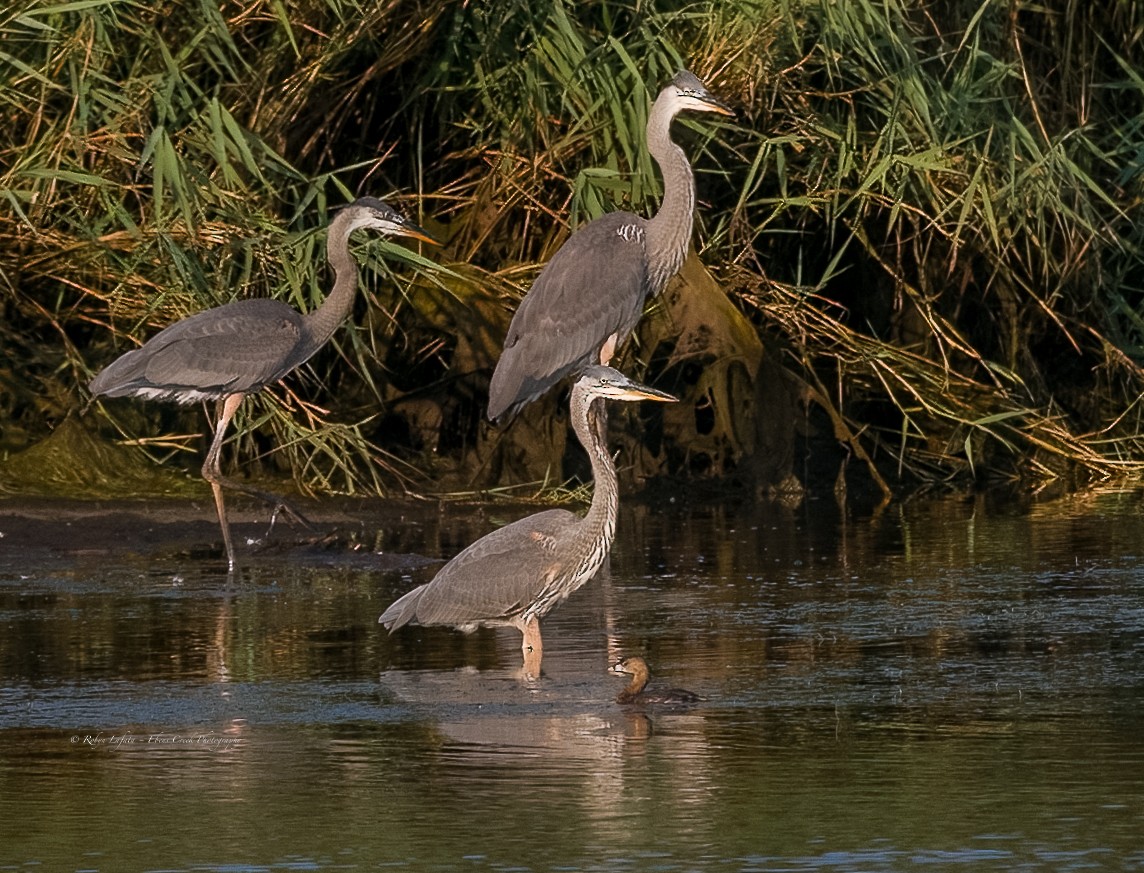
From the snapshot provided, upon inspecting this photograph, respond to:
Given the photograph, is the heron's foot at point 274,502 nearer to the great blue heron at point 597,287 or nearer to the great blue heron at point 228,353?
the great blue heron at point 228,353

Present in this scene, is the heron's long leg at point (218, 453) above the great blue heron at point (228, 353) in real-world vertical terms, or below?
below

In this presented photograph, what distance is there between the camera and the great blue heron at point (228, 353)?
9.85 meters

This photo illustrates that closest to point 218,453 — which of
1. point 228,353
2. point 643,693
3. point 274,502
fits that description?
point 274,502

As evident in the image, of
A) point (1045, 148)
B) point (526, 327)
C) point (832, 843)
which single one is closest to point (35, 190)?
point (526, 327)

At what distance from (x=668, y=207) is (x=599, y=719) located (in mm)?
5116

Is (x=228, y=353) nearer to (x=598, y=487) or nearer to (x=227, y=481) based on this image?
(x=227, y=481)

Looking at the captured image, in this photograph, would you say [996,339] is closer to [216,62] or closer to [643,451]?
[643,451]

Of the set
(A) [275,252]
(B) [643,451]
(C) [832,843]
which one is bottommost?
(C) [832,843]

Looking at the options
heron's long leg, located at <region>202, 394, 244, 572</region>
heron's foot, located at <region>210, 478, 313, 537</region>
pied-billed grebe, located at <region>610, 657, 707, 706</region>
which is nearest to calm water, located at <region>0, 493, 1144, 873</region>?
pied-billed grebe, located at <region>610, 657, 707, 706</region>

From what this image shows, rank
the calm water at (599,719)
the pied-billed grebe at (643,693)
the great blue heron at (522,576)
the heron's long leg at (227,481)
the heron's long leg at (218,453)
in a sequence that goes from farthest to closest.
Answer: the heron's long leg at (227,481) < the heron's long leg at (218,453) < the great blue heron at (522,576) < the pied-billed grebe at (643,693) < the calm water at (599,719)

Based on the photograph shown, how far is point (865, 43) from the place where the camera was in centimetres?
1167

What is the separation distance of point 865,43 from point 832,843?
7.45 meters

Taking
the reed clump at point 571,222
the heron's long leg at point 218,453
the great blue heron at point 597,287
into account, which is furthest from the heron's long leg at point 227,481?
the great blue heron at point 597,287

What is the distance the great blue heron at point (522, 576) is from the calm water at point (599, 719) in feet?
0.49
